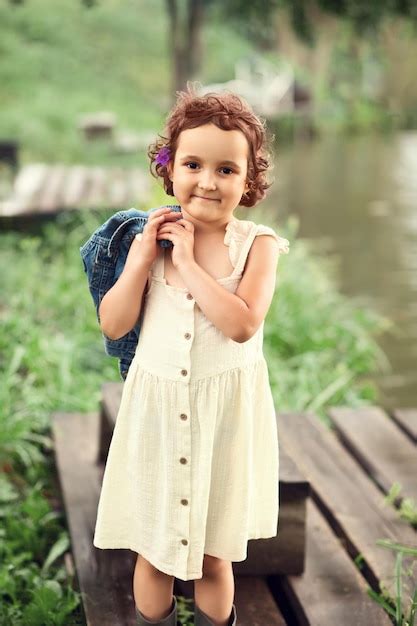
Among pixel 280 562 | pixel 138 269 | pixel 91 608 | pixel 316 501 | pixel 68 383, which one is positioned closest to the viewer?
pixel 138 269

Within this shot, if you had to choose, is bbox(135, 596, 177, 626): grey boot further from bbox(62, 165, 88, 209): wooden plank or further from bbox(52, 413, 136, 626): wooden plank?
bbox(62, 165, 88, 209): wooden plank

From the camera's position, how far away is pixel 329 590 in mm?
2523

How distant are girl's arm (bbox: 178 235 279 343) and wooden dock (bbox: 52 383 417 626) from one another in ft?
2.50

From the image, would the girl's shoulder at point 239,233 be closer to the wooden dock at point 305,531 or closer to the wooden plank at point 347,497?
the wooden dock at point 305,531

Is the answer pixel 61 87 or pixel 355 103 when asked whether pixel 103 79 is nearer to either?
pixel 61 87

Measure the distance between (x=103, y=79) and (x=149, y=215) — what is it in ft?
52.1

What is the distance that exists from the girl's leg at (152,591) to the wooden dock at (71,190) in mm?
4780

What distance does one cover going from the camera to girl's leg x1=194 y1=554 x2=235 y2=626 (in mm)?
2053

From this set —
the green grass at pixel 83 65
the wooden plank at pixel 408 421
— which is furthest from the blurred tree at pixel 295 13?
the wooden plank at pixel 408 421

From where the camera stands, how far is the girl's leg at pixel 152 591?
6.76ft

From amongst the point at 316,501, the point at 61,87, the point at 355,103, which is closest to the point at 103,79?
the point at 61,87

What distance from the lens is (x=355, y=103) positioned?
1817cm

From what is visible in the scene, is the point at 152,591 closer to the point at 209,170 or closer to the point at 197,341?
the point at 197,341

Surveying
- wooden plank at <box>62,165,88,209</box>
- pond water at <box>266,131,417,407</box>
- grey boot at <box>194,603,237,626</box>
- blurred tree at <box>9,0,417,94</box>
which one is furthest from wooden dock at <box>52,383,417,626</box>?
blurred tree at <box>9,0,417,94</box>
